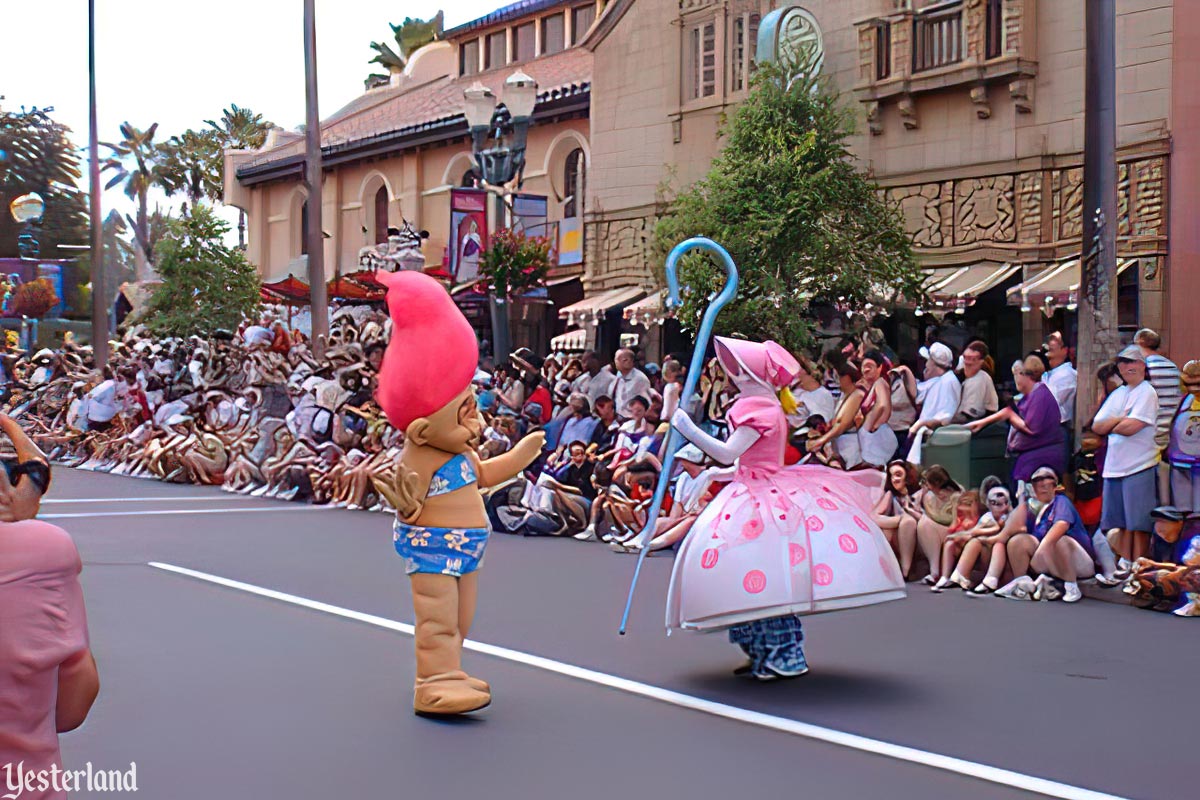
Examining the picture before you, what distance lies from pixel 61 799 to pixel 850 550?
4.73 metres

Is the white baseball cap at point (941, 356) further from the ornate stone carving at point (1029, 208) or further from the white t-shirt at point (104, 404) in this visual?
the white t-shirt at point (104, 404)

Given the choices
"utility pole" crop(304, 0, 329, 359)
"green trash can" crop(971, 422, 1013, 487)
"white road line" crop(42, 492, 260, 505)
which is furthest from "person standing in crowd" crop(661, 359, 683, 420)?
"utility pole" crop(304, 0, 329, 359)

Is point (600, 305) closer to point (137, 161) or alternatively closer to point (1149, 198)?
point (1149, 198)

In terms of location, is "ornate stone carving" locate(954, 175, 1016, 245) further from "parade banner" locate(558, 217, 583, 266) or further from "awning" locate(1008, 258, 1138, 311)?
"parade banner" locate(558, 217, 583, 266)

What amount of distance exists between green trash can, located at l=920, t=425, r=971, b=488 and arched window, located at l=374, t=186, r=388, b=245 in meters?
25.6

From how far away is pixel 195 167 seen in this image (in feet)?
206

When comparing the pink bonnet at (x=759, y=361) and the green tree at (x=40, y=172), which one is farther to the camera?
the green tree at (x=40, y=172)

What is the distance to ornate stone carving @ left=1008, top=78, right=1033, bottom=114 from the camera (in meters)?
19.6

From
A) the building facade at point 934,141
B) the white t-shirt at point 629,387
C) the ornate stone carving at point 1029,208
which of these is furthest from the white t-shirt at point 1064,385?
the ornate stone carving at point 1029,208

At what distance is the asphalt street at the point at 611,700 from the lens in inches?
230

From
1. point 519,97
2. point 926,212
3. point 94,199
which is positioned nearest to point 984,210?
point 926,212

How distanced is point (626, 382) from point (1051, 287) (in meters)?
6.05

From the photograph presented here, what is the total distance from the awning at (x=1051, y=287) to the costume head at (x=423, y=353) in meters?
12.7

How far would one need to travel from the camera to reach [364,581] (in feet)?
37.0
